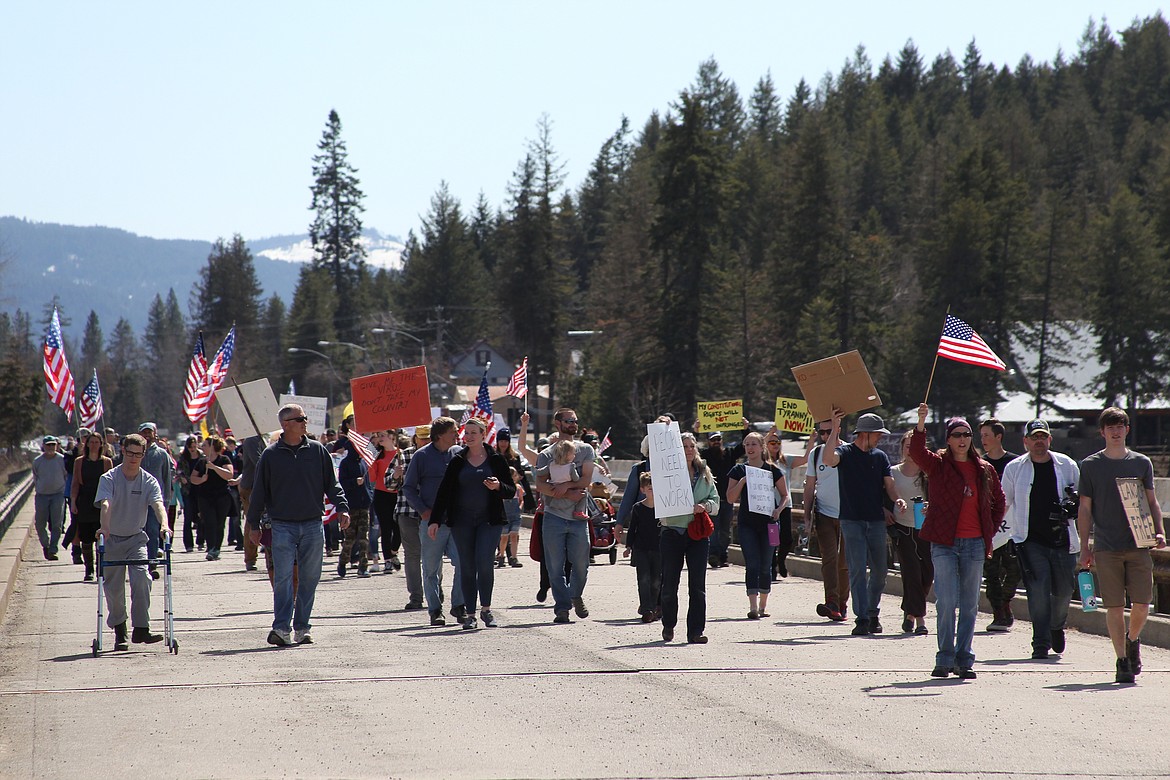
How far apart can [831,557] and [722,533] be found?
19.9 feet

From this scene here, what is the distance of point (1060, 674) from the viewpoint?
9961mm

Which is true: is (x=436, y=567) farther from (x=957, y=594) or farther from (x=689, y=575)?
(x=957, y=594)

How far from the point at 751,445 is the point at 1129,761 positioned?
24.2ft

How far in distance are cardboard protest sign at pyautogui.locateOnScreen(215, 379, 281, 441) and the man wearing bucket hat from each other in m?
10.6

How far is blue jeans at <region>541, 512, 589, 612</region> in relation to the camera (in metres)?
13.2

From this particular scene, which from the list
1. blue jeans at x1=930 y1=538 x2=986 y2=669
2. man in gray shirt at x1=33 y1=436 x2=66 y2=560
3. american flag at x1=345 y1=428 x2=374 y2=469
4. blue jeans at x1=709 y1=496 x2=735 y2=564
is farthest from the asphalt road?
man in gray shirt at x1=33 y1=436 x2=66 y2=560

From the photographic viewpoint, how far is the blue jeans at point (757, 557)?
13.7 metres

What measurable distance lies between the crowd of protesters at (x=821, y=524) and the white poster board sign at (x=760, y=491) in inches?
1.5

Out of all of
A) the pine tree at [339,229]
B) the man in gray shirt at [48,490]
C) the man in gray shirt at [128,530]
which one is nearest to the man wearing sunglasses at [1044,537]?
the man in gray shirt at [128,530]

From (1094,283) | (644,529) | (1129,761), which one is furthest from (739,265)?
(1129,761)

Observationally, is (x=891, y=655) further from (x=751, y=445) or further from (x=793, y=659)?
(x=751, y=445)

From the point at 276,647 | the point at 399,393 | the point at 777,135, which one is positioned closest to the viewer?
the point at 276,647

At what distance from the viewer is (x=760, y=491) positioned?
13.8m

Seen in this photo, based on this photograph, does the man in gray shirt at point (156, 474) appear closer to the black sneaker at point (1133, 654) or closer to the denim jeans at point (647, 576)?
the denim jeans at point (647, 576)
